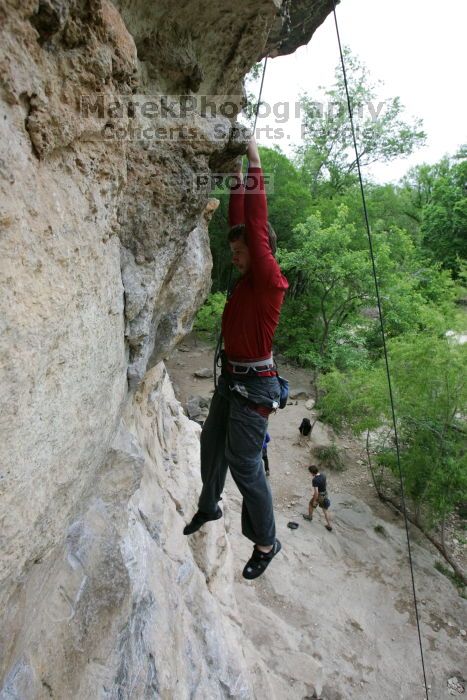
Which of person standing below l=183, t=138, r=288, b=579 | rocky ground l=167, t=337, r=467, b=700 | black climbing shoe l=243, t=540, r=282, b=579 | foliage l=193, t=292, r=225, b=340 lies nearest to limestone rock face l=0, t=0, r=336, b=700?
person standing below l=183, t=138, r=288, b=579

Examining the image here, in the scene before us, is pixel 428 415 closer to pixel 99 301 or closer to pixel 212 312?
pixel 212 312

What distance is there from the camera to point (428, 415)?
30.8ft

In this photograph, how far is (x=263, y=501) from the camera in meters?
3.18

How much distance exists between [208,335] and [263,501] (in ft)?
39.4

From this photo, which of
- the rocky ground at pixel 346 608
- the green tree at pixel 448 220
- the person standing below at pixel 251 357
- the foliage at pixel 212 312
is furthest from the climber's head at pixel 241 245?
the green tree at pixel 448 220

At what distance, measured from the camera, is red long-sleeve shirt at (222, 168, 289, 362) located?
2666 millimetres

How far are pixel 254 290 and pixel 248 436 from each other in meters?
1.04

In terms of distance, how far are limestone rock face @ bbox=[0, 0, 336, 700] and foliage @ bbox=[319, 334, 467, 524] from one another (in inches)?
258

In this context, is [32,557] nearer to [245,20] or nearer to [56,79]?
[56,79]

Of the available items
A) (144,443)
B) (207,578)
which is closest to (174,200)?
(144,443)

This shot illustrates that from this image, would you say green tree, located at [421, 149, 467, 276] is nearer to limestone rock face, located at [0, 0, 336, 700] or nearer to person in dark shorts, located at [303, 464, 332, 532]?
person in dark shorts, located at [303, 464, 332, 532]

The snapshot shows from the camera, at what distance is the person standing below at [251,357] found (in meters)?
2.75

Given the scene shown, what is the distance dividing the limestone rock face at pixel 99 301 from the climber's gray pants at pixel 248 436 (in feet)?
2.28

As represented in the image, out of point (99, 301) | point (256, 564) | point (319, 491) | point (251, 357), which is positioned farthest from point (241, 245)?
point (319, 491)
